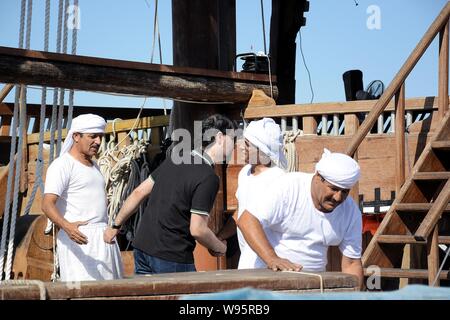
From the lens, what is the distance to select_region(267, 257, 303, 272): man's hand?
4828 millimetres

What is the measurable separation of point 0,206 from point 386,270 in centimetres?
471

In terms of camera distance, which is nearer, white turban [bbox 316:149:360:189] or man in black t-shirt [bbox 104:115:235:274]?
white turban [bbox 316:149:360:189]

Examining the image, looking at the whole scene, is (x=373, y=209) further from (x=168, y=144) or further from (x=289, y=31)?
(x=289, y=31)

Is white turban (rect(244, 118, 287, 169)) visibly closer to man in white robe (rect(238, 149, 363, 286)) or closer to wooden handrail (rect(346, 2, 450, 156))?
man in white robe (rect(238, 149, 363, 286))

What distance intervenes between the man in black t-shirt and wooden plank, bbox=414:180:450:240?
1.25m

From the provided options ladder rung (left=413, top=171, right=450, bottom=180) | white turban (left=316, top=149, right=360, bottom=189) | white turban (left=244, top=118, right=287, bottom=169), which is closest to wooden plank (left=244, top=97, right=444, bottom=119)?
ladder rung (left=413, top=171, right=450, bottom=180)

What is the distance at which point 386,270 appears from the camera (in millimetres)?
7012

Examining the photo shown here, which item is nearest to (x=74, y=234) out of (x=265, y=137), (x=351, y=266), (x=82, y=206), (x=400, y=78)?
(x=82, y=206)

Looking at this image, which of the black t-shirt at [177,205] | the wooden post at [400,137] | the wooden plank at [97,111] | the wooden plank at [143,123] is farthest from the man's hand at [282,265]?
the wooden plank at [97,111]

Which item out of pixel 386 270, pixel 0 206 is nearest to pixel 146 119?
pixel 0 206

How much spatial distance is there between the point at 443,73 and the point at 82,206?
3.25 meters

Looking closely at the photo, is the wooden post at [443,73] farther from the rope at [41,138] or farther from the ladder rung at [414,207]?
the rope at [41,138]

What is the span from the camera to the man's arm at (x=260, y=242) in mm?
4887

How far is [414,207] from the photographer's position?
24.0 ft
